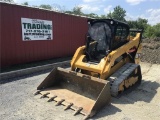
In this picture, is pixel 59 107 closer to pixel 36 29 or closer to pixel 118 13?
pixel 36 29

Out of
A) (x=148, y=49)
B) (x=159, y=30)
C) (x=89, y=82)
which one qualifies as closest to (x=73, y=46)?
(x=148, y=49)

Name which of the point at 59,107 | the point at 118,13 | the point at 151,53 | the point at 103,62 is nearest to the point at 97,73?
the point at 103,62

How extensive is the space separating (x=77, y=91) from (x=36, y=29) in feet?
17.7

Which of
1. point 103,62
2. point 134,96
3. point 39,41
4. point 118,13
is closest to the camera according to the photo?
point 103,62

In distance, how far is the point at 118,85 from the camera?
18.7ft

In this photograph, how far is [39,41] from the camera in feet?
35.2

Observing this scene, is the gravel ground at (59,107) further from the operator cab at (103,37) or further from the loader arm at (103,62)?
the operator cab at (103,37)

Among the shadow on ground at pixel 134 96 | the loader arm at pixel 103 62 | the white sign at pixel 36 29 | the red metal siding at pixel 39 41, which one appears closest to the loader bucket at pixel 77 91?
the shadow on ground at pixel 134 96

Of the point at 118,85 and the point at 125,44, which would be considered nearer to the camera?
the point at 118,85

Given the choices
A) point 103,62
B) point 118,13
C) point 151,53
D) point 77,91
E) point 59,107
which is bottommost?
point 59,107

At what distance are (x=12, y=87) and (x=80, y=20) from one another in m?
7.68

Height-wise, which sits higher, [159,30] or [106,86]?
[159,30]

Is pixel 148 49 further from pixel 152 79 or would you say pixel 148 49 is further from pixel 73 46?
pixel 152 79

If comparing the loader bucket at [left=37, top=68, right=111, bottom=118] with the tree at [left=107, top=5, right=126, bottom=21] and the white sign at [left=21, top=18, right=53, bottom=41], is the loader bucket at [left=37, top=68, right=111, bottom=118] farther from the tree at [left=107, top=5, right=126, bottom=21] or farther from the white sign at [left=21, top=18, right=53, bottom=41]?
the tree at [left=107, top=5, right=126, bottom=21]
